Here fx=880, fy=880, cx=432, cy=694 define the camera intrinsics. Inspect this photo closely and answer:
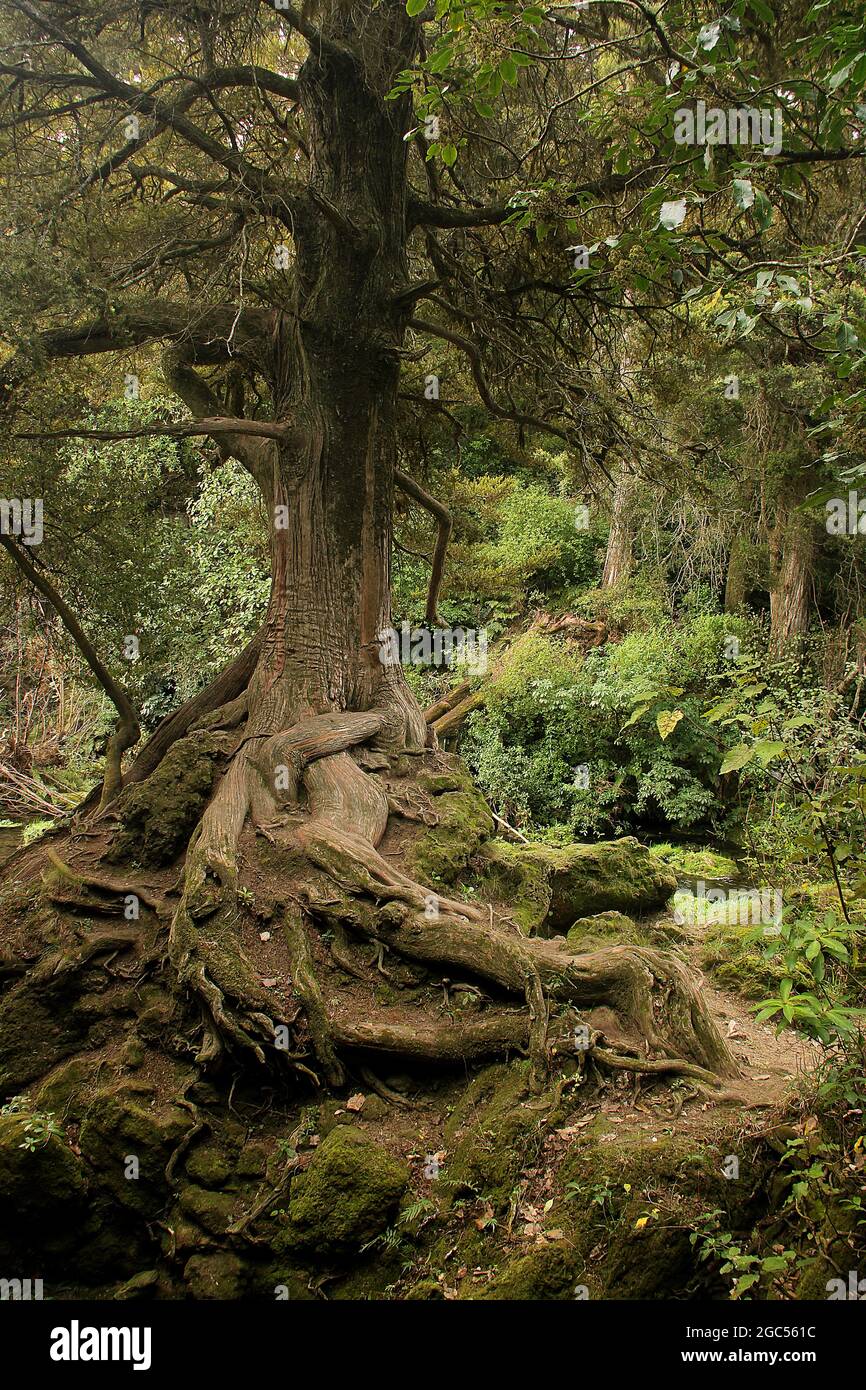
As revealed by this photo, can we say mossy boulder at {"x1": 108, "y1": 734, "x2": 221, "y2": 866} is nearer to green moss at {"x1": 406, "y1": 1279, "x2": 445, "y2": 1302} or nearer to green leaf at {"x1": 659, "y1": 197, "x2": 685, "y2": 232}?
green moss at {"x1": 406, "y1": 1279, "x2": 445, "y2": 1302}

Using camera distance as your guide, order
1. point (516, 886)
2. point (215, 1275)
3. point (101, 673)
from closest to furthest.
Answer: point (215, 1275)
point (516, 886)
point (101, 673)

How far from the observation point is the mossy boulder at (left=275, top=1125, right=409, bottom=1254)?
12.3 feet

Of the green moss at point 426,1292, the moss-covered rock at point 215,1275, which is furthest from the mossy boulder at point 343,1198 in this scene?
the green moss at point 426,1292

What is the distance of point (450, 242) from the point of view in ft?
26.7

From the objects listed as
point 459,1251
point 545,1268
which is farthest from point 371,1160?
point 545,1268

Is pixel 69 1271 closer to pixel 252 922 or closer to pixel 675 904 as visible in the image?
pixel 252 922

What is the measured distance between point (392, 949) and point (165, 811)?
196 centimetres

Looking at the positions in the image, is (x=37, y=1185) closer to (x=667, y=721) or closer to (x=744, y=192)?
(x=744, y=192)

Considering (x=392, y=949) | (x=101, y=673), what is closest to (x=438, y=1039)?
(x=392, y=949)

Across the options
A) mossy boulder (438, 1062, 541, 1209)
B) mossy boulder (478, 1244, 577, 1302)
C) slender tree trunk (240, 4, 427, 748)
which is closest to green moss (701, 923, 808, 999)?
mossy boulder (438, 1062, 541, 1209)

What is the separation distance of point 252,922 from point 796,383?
34.6 ft

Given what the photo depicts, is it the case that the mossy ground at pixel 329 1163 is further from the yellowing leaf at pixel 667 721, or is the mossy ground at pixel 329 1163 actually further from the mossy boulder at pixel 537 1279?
the yellowing leaf at pixel 667 721

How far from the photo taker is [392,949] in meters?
4.98

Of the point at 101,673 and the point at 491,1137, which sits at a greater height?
the point at 101,673
